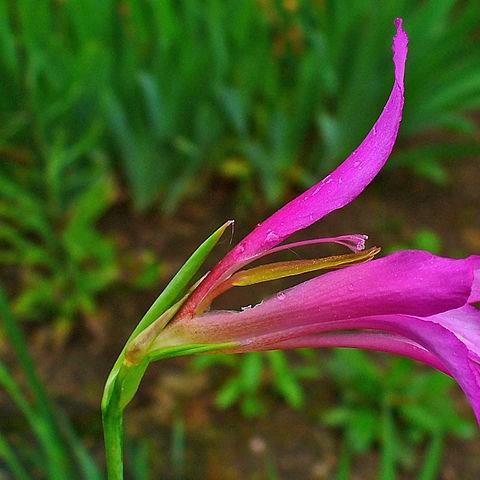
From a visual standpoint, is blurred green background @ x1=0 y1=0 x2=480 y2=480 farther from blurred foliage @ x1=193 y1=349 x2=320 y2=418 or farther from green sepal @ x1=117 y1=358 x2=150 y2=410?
green sepal @ x1=117 y1=358 x2=150 y2=410

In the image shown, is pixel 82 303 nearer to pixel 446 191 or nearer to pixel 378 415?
pixel 378 415

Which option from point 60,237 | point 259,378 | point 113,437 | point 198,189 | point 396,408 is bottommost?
point 396,408

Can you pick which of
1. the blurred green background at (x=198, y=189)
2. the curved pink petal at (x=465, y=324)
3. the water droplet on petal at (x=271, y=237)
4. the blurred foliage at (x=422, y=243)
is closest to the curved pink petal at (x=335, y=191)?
the water droplet on petal at (x=271, y=237)

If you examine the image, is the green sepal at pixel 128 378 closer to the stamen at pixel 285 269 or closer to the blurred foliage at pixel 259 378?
the stamen at pixel 285 269

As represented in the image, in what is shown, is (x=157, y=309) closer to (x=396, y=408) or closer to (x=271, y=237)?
(x=271, y=237)

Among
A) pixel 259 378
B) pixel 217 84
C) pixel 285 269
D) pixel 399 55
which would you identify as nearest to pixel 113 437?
pixel 285 269

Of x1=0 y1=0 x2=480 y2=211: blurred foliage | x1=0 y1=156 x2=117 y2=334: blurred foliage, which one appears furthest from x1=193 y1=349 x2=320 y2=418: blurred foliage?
x1=0 y1=0 x2=480 y2=211: blurred foliage

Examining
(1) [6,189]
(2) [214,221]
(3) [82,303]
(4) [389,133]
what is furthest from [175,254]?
(4) [389,133]
